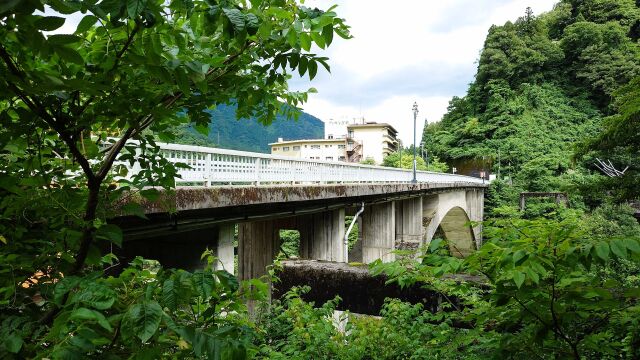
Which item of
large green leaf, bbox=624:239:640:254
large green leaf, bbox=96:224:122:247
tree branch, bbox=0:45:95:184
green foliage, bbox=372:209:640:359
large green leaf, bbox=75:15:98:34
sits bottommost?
green foliage, bbox=372:209:640:359

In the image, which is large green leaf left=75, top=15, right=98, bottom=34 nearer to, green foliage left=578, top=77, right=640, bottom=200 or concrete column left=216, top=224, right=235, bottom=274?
concrete column left=216, top=224, right=235, bottom=274

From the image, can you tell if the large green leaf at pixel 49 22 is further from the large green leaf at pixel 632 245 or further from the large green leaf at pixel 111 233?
the large green leaf at pixel 632 245

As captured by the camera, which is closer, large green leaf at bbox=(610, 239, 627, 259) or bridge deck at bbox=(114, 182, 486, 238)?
large green leaf at bbox=(610, 239, 627, 259)

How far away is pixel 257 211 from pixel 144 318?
5774 mm

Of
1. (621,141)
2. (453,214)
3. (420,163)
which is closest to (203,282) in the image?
(621,141)

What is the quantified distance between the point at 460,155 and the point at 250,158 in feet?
160

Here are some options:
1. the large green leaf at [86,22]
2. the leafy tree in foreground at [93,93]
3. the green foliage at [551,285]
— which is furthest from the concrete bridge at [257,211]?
the large green leaf at [86,22]

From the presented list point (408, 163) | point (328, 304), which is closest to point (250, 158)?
point (328, 304)

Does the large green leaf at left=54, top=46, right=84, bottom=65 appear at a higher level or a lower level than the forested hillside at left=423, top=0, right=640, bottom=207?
lower

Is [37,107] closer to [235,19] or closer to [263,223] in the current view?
[235,19]

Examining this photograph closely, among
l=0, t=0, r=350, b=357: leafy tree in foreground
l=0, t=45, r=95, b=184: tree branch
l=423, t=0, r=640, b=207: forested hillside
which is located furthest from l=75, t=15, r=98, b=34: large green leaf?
l=423, t=0, r=640, b=207: forested hillside

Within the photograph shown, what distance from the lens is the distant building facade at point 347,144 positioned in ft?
230

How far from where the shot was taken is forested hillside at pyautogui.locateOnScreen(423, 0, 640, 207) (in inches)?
1855

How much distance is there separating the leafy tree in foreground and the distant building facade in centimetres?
6471
